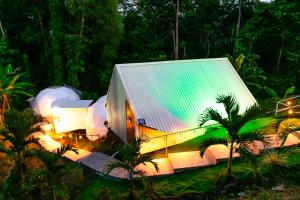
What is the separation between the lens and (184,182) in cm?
1127

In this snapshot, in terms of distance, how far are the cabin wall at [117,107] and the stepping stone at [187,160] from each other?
280 centimetres

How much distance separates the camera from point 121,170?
12242 mm

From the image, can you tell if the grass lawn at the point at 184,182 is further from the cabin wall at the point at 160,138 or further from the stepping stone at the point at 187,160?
the cabin wall at the point at 160,138

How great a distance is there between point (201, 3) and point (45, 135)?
20572 mm

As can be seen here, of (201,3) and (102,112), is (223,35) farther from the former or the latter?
(102,112)

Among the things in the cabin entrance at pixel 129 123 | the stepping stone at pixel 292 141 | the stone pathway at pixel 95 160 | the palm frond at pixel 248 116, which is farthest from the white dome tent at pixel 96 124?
the stepping stone at pixel 292 141

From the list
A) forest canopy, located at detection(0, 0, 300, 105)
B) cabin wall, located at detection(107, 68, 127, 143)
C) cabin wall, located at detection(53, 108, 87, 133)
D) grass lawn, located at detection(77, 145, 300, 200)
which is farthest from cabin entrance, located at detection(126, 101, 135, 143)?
forest canopy, located at detection(0, 0, 300, 105)

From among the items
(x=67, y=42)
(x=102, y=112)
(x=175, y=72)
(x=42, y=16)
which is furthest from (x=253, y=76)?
(x=42, y=16)

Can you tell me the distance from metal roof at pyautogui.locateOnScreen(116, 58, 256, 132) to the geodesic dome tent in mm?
7100

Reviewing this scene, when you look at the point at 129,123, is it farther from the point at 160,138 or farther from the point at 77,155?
the point at 77,155

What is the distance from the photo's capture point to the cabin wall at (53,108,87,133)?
16734 millimetres

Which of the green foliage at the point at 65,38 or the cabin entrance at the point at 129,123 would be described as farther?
the green foliage at the point at 65,38

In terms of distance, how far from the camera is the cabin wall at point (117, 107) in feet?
46.4

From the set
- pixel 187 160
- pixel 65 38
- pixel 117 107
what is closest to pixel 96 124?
pixel 117 107
